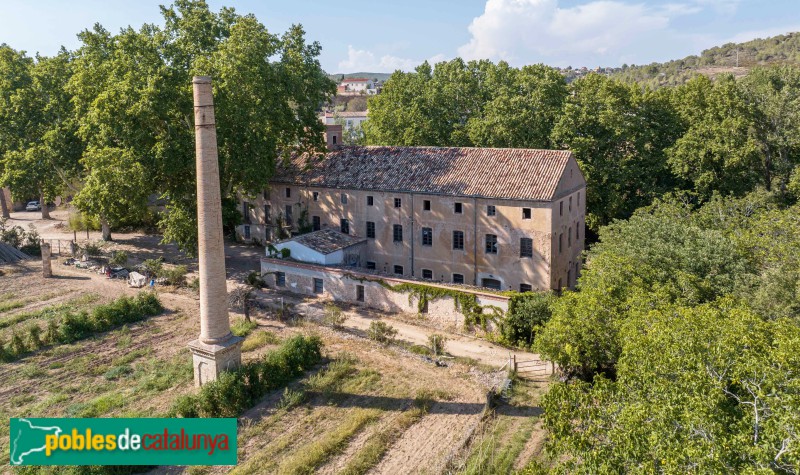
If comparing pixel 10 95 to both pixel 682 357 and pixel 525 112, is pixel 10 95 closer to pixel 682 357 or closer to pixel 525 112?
pixel 525 112

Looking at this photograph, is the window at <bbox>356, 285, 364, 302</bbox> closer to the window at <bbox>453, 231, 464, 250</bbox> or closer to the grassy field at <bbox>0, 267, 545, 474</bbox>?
the grassy field at <bbox>0, 267, 545, 474</bbox>

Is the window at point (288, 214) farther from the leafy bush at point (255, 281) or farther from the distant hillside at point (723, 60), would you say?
the distant hillside at point (723, 60)

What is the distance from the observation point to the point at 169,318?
3116 cm

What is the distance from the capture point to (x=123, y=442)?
685 inches

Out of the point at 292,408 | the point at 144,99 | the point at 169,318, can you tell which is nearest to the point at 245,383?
the point at 292,408

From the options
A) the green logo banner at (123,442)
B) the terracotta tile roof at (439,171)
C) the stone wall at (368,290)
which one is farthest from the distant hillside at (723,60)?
the green logo banner at (123,442)

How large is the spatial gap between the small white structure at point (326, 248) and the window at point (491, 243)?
8.05m

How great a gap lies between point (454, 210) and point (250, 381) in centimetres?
1654

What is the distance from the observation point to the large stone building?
32812 millimetres

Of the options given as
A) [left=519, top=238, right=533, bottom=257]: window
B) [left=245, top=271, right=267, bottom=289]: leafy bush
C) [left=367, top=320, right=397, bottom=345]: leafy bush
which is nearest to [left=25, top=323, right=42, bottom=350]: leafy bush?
[left=245, top=271, right=267, bottom=289]: leafy bush

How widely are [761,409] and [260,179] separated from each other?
99.6 feet

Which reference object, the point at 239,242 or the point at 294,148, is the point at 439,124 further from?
the point at 239,242

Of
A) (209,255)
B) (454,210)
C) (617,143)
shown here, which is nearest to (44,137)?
(209,255)

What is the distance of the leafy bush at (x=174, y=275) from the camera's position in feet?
117
